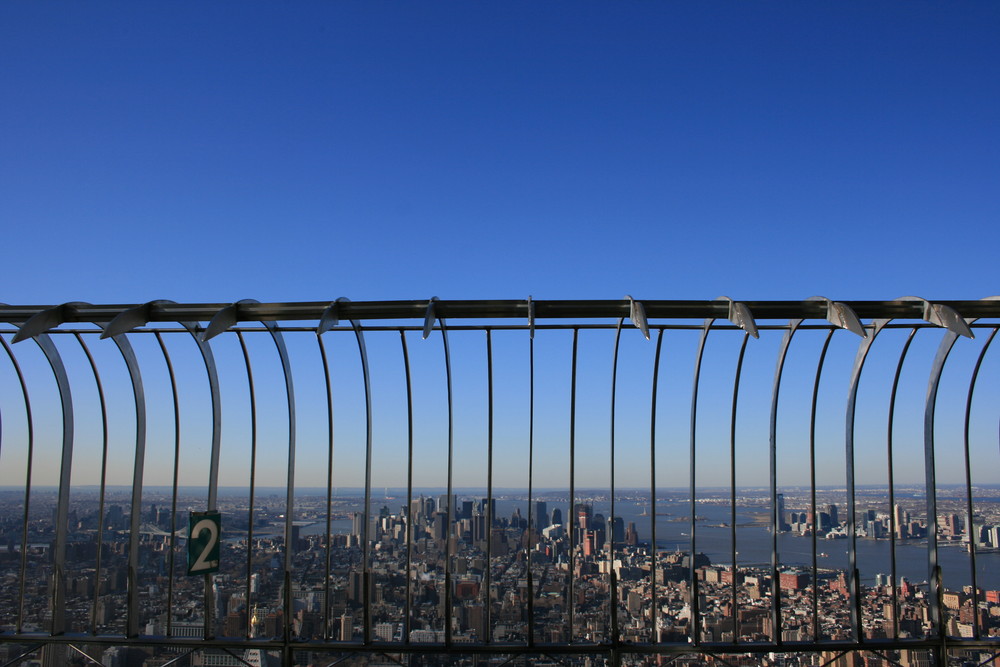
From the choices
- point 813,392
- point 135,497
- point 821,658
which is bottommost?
point 821,658

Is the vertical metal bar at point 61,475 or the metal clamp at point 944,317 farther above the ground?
the metal clamp at point 944,317

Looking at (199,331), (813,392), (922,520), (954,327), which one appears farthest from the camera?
(922,520)

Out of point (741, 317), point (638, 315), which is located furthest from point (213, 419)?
point (741, 317)

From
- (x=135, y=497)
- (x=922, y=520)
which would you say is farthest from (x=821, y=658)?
(x=135, y=497)

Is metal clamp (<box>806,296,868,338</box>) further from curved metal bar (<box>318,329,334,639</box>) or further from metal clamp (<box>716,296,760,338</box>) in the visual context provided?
curved metal bar (<box>318,329,334,639</box>)

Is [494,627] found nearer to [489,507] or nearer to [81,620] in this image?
[489,507]

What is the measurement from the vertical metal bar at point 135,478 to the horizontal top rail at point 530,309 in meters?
0.33

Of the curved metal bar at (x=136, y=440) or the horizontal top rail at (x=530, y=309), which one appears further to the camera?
the curved metal bar at (x=136, y=440)

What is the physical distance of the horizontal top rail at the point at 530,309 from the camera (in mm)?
5070

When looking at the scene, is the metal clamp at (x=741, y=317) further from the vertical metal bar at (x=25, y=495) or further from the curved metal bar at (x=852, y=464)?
the vertical metal bar at (x=25, y=495)

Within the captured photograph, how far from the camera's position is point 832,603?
5.54 metres

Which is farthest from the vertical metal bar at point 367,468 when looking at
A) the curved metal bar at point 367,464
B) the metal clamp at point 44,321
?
the metal clamp at point 44,321

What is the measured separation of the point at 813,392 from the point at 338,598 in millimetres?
3671

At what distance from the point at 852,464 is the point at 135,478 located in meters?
5.14
